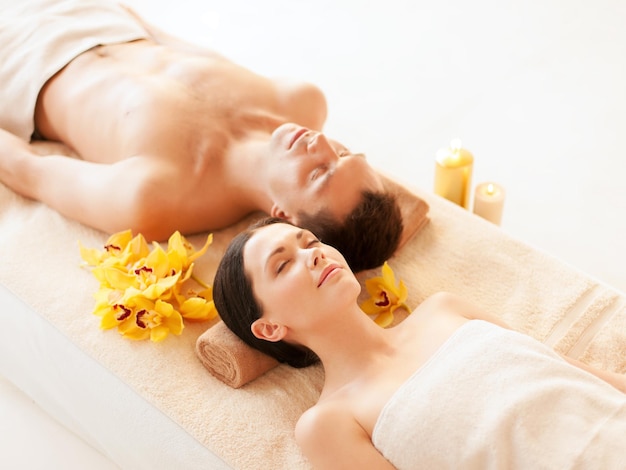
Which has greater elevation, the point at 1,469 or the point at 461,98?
the point at 461,98

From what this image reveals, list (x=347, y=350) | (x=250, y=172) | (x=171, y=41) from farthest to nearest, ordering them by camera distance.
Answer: (x=171, y=41) → (x=250, y=172) → (x=347, y=350)

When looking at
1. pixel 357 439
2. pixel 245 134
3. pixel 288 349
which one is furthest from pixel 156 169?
pixel 357 439

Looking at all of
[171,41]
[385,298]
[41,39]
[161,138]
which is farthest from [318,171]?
[41,39]

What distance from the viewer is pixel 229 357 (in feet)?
5.28

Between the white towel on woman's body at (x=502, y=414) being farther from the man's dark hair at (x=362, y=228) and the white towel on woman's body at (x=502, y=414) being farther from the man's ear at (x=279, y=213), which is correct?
the man's ear at (x=279, y=213)

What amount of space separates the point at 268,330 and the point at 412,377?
308 millimetres

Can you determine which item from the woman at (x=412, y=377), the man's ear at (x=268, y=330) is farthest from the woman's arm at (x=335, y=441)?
the man's ear at (x=268, y=330)

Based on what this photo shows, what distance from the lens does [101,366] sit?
1.68 meters

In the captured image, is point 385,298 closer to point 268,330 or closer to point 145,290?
point 268,330

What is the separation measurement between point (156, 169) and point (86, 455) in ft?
2.45

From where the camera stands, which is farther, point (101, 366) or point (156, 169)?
point (156, 169)

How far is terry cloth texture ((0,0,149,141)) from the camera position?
2219mm

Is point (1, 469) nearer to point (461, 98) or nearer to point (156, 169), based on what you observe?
point (156, 169)

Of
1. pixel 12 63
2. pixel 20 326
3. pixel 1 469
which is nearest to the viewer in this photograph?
pixel 20 326
